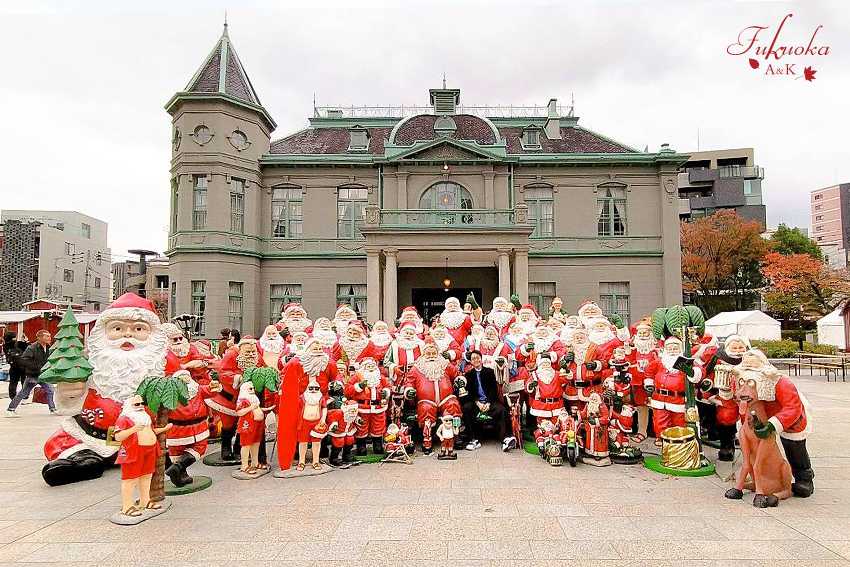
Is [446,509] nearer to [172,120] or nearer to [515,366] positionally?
[515,366]

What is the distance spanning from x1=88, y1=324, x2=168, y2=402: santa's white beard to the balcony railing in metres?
11.6

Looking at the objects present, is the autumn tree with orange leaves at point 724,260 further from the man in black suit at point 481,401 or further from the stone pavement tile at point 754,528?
the stone pavement tile at point 754,528

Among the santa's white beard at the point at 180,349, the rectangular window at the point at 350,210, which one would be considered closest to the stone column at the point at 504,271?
the rectangular window at the point at 350,210

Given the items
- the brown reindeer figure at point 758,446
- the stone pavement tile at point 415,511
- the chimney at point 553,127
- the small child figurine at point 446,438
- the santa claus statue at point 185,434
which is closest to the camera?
the stone pavement tile at point 415,511

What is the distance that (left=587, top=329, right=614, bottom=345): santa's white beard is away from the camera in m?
7.32

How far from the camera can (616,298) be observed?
20.1 meters

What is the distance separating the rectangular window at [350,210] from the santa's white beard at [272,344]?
44.2 feet

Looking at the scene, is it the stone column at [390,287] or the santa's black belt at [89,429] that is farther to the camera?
the stone column at [390,287]

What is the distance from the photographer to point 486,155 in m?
19.6

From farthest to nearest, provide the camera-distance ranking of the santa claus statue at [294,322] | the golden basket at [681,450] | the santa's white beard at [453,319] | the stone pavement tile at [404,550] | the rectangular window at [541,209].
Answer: the rectangular window at [541,209]
the santa's white beard at [453,319]
the santa claus statue at [294,322]
the golden basket at [681,450]
the stone pavement tile at [404,550]

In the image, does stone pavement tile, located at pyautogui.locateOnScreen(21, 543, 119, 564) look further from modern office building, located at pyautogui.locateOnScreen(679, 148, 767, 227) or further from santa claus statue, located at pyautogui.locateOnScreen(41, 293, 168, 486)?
modern office building, located at pyautogui.locateOnScreen(679, 148, 767, 227)

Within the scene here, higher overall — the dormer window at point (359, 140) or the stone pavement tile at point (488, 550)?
the dormer window at point (359, 140)

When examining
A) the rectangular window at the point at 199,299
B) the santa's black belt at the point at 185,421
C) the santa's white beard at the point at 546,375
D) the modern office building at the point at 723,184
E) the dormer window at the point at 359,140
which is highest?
the modern office building at the point at 723,184

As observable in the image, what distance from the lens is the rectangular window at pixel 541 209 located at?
20312 millimetres
